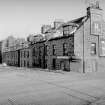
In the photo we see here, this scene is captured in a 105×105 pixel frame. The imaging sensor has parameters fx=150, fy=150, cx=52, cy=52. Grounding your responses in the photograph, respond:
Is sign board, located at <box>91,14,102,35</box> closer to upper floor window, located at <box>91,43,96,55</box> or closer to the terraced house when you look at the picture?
the terraced house

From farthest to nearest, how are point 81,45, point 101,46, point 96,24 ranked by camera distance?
point 101,46 < point 96,24 < point 81,45

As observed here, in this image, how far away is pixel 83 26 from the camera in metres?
29.5

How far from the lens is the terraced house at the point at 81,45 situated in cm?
2891

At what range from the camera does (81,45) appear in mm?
29234

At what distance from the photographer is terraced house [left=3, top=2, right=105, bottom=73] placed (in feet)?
94.8

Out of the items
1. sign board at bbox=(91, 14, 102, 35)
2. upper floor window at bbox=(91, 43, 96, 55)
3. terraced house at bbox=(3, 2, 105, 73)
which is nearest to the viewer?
terraced house at bbox=(3, 2, 105, 73)

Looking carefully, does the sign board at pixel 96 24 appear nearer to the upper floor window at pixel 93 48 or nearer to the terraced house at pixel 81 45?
the terraced house at pixel 81 45

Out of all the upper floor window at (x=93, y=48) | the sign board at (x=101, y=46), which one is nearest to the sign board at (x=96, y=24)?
the sign board at (x=101, y=46)

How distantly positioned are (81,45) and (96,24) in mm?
5740

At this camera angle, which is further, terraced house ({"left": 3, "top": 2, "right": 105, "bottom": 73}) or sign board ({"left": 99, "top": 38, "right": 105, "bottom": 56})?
sign board ({"left": 99, "top": 38, "right": 105, "bottom": 56})

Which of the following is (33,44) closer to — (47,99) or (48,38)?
(48,38)

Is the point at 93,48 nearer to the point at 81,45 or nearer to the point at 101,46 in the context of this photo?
the point at 101,46

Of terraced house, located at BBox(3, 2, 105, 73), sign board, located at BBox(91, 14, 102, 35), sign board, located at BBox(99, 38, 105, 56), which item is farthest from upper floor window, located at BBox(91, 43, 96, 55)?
sign board, located at BBox(91, 14, 102, 35)

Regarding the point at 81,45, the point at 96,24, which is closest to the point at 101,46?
the point at 96,24
